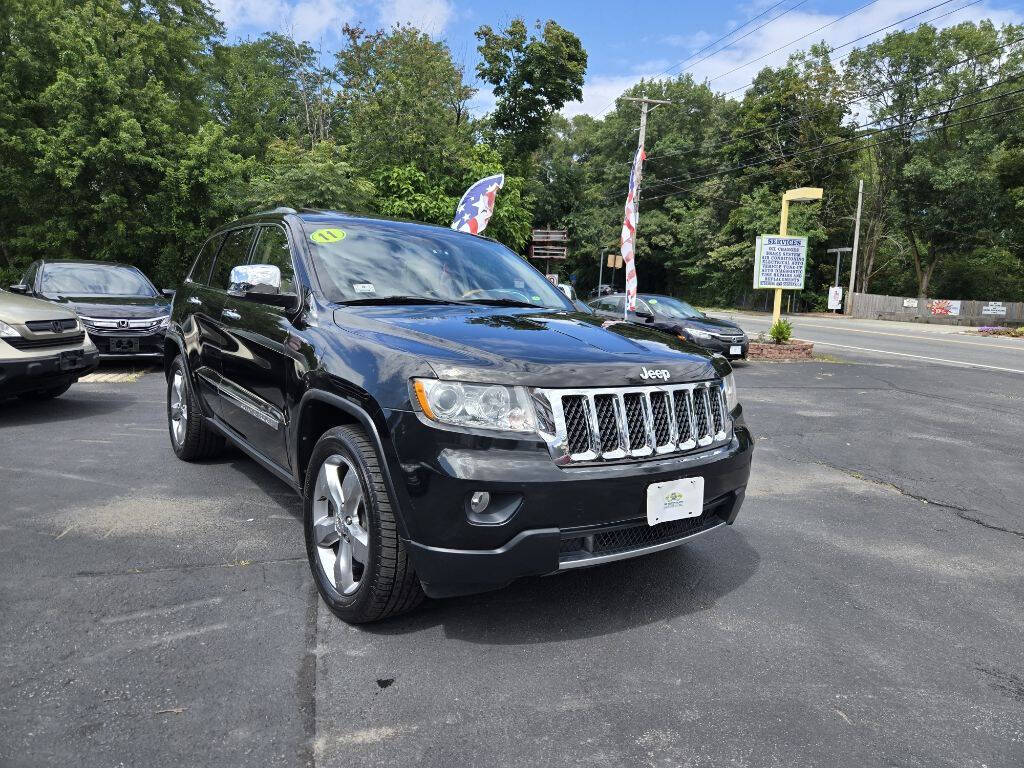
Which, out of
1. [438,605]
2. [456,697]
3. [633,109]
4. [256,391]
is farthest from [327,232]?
[633,109]

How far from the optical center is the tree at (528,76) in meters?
31.6

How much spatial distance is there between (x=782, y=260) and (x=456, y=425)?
15.1 m

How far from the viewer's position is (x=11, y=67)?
18.5 metres

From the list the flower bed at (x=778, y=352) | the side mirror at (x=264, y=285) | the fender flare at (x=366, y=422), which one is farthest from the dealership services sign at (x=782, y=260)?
the fender flare at (x=366, y=422)

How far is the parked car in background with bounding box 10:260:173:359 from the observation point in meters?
9.59

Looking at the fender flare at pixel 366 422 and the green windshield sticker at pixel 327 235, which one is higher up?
the green windshield sticker at pixel 327 235

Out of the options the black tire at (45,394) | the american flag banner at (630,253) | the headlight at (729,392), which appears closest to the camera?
the headlight at (729,392)

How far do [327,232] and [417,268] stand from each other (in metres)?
0.52

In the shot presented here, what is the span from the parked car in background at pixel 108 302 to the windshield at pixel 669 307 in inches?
365

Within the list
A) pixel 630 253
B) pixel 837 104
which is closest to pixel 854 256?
pixel 837 104

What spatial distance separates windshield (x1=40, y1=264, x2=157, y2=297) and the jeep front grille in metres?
9.97

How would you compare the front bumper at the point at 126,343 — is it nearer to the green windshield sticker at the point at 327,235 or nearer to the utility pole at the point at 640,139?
the green windshield sticker at the point at 327,235

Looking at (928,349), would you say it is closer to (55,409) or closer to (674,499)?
(674,499)

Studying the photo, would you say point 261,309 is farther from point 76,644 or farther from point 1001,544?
point 1001,544
